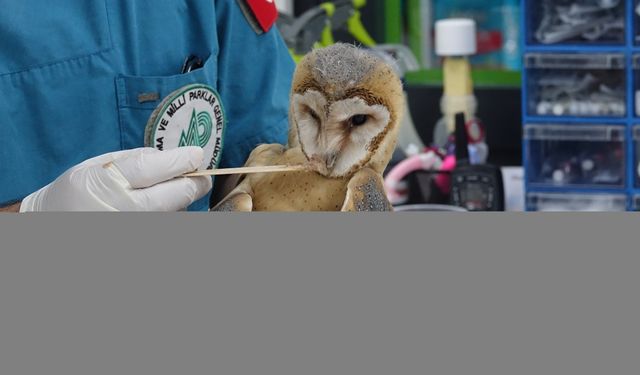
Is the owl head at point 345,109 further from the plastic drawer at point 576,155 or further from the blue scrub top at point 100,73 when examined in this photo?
the plastic drawer at point 576,155

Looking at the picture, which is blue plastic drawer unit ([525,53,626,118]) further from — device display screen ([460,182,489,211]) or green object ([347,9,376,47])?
green object ([347,9,376,47])

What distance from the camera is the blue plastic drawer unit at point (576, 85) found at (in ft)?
8.36

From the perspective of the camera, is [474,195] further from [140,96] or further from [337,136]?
[337,136]

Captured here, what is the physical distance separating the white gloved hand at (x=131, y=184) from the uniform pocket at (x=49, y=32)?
195 mm

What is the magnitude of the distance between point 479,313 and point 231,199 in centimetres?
43


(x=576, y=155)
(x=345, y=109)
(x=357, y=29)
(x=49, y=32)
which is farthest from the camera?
(x=357, y=29)

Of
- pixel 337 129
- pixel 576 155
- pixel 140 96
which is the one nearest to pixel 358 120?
pixel 337 129

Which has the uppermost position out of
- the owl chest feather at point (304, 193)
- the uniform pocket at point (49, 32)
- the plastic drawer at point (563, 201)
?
the uniform pocket at point (49, 32)

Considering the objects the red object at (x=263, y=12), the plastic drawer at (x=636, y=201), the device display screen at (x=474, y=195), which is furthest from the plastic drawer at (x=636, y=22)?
the red object at (x=263, y=12)

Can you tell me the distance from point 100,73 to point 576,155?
1860 mm

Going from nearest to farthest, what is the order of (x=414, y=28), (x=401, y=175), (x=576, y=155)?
(x=401, y=175) → (x=576, y=155) → (x=414, y=28)

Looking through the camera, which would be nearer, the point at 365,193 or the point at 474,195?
the point at 365,193

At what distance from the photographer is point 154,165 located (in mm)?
898

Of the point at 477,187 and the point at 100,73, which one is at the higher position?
the point at 100,73
